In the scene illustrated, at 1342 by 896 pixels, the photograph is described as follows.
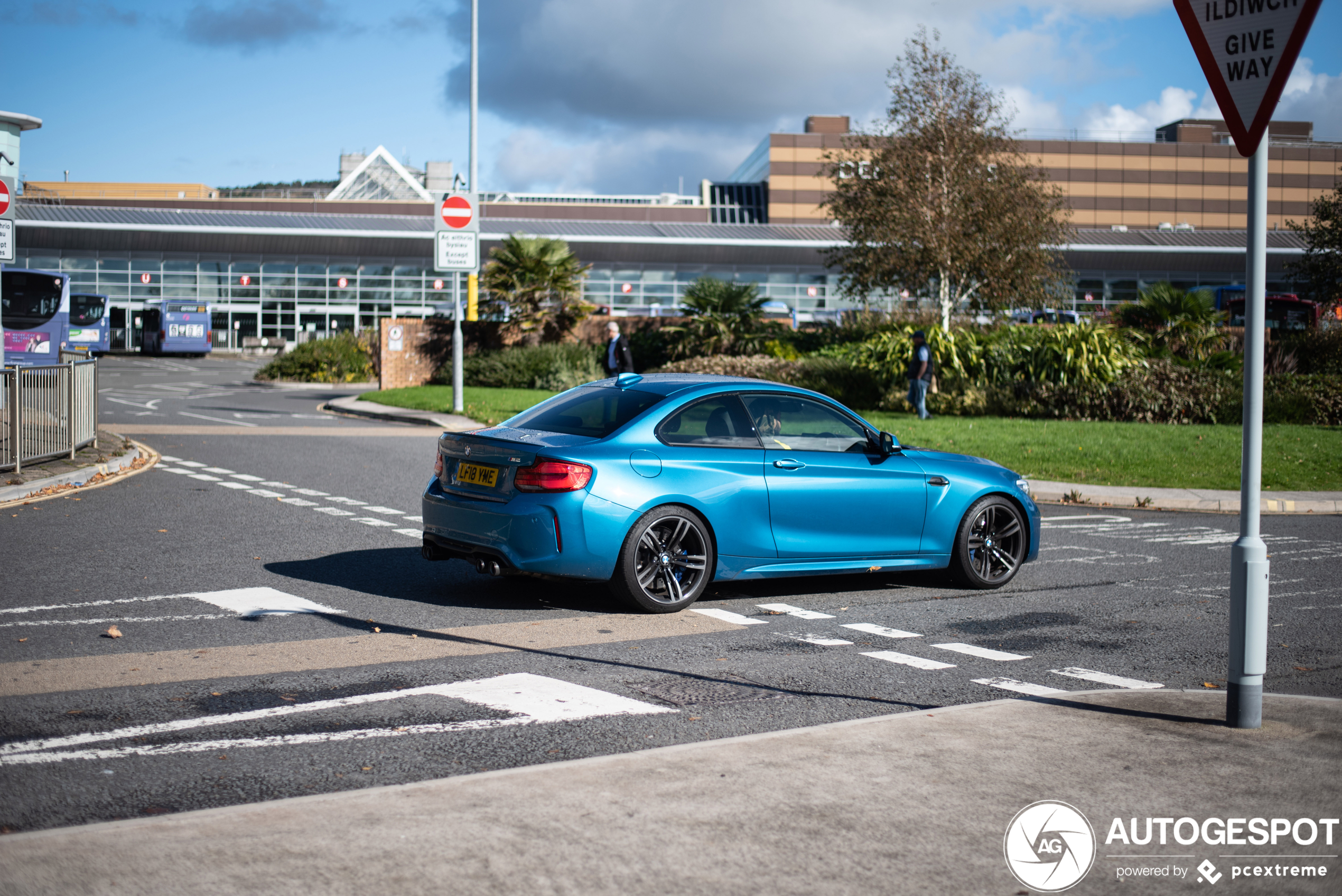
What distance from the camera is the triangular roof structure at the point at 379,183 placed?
88938 millimetres

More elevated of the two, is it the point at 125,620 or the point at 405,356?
the point at 405,356

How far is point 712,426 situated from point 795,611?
4.33 feet

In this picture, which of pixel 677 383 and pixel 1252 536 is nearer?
pixel 1252 536

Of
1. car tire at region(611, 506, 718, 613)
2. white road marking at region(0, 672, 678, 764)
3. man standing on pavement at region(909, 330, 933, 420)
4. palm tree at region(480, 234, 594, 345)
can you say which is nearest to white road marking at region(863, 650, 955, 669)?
car tire at region(611, 506, 718, 613)

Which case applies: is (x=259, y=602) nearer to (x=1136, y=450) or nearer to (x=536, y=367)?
(x=1136, y=450)

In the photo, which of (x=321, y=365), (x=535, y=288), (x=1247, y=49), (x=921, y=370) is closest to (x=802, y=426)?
(x=1247, y=49)

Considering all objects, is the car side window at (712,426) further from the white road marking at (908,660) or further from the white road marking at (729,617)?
the white road marking at (908,660)

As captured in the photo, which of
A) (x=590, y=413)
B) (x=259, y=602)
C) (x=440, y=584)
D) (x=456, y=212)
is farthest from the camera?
(x=456, y=212)

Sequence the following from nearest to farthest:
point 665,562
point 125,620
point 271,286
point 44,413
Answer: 1. point 125,620
2. point 665,562
3. point 44,413
4. point 271,286

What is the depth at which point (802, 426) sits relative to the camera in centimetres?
840

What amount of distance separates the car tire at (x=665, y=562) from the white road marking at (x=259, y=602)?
71.1 inches

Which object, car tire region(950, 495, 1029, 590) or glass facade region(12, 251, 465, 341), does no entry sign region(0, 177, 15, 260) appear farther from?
glass facade region(12, 251, 465, 341)

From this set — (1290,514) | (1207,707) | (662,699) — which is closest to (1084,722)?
(1207,707)

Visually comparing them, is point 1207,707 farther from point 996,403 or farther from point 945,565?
point 996,403
